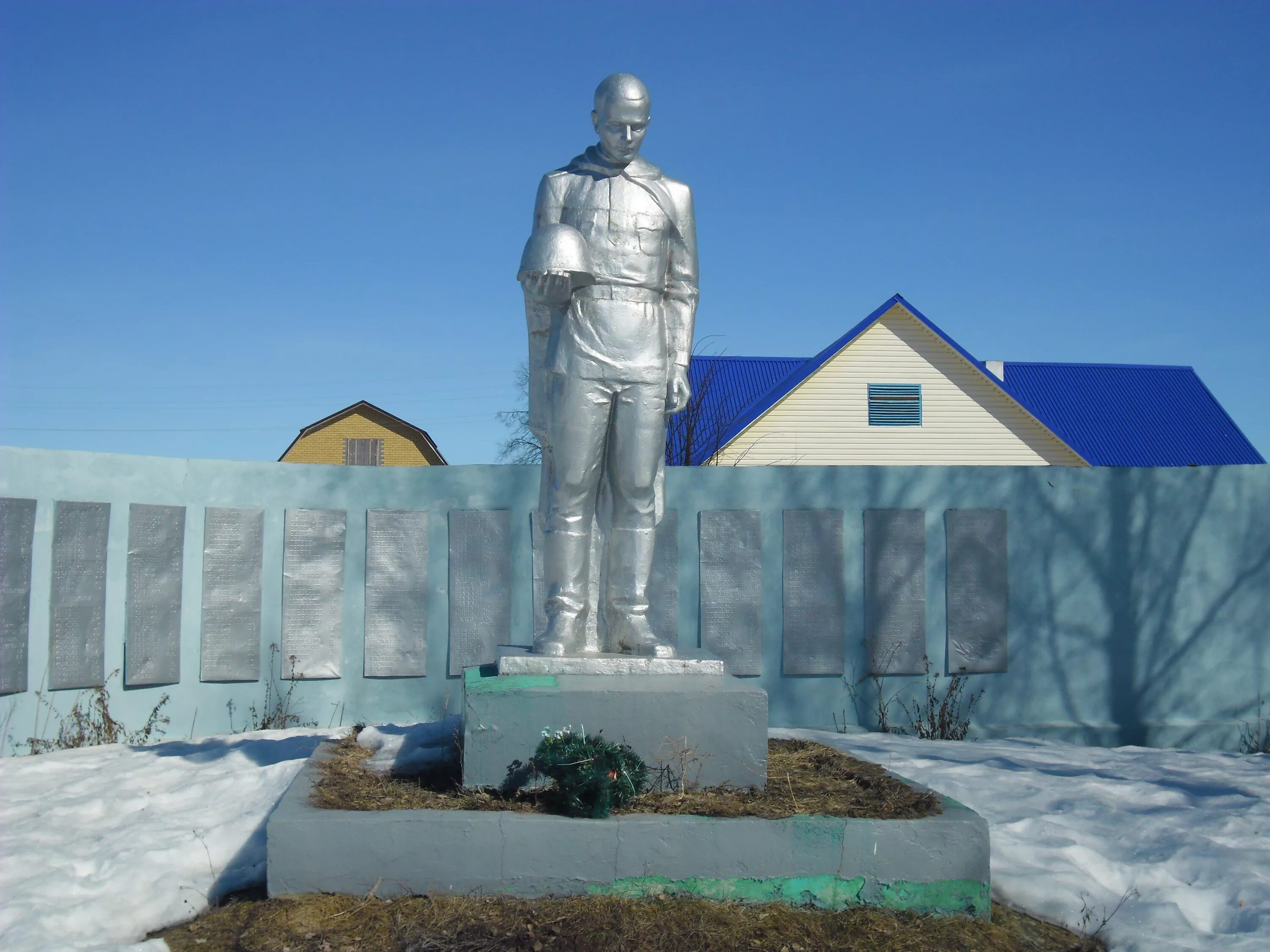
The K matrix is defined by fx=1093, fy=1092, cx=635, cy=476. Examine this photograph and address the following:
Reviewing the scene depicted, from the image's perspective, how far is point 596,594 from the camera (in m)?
5.21

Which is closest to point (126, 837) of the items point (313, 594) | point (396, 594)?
point (313, 594)

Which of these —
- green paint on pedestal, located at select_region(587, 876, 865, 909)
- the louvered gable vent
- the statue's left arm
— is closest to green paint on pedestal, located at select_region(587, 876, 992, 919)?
green paint on pedestal, located at select_region(587, 876, 865, 909)

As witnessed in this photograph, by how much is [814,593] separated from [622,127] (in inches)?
164

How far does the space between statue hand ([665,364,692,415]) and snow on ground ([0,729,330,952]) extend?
2.54 metres

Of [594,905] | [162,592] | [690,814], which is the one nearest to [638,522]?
[690,814]

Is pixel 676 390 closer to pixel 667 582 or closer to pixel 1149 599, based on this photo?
pixel 667 582

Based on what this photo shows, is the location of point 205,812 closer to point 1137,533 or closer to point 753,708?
point 753,708

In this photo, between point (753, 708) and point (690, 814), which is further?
point (753, 708)

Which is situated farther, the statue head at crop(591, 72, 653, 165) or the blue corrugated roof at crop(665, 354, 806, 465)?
the blue corrugated roof at crop(665, 354, 806, 465)

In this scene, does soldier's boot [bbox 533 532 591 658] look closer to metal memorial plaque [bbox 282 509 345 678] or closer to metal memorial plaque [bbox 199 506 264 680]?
metal memorial plaque [bbox 282 509 345 678]

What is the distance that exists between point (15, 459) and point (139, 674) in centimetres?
158

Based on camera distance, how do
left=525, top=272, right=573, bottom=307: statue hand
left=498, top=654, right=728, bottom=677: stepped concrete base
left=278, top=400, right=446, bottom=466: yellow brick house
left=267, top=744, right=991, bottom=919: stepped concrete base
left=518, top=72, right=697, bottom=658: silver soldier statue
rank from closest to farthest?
1. left=267, top=744, right=991, bottom=919: stepped concrete base
2. left=498, top=654, right=728, bottom=677: stepped concrete base
3. left=525, top=272, right=573, bottom=307: statue hand
4. left=518, top=72, right=697, bottom=658: silver soldier statue
5. left=278, top=400, right=446, bottom=466: yellow brick house

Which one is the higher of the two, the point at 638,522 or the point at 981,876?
the point at 638,522

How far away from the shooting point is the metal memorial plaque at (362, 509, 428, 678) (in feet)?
25.7
